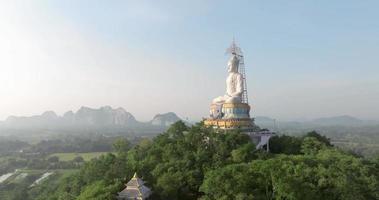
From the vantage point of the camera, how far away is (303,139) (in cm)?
2520

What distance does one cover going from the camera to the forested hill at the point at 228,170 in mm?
16469

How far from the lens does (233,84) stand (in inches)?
1176

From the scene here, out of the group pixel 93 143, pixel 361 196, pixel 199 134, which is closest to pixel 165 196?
pixel 199 134

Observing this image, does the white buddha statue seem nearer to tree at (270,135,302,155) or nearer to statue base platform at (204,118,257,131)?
statue base platform at (204,118,257,131)

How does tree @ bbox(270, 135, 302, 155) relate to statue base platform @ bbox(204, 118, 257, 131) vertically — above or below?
below

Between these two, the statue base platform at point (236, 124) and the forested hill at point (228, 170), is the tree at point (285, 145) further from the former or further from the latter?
the statue base platform at point (236, 124)

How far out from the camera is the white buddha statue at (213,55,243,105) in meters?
28.9

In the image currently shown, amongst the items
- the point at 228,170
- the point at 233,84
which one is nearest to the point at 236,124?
the point at 233,84

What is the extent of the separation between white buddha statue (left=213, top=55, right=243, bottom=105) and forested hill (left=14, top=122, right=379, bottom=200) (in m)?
4.09

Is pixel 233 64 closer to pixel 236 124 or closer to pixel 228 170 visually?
pixel 236 124

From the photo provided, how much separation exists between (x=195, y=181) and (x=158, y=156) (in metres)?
4.77

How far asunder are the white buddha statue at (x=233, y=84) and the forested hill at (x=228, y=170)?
4093 millimetres

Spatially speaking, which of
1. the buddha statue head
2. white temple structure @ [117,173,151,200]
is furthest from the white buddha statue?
white temple structure @ [117,173,151,200]

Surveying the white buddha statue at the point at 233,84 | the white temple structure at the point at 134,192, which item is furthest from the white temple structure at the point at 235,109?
the white temple structure at the point at 134,192
